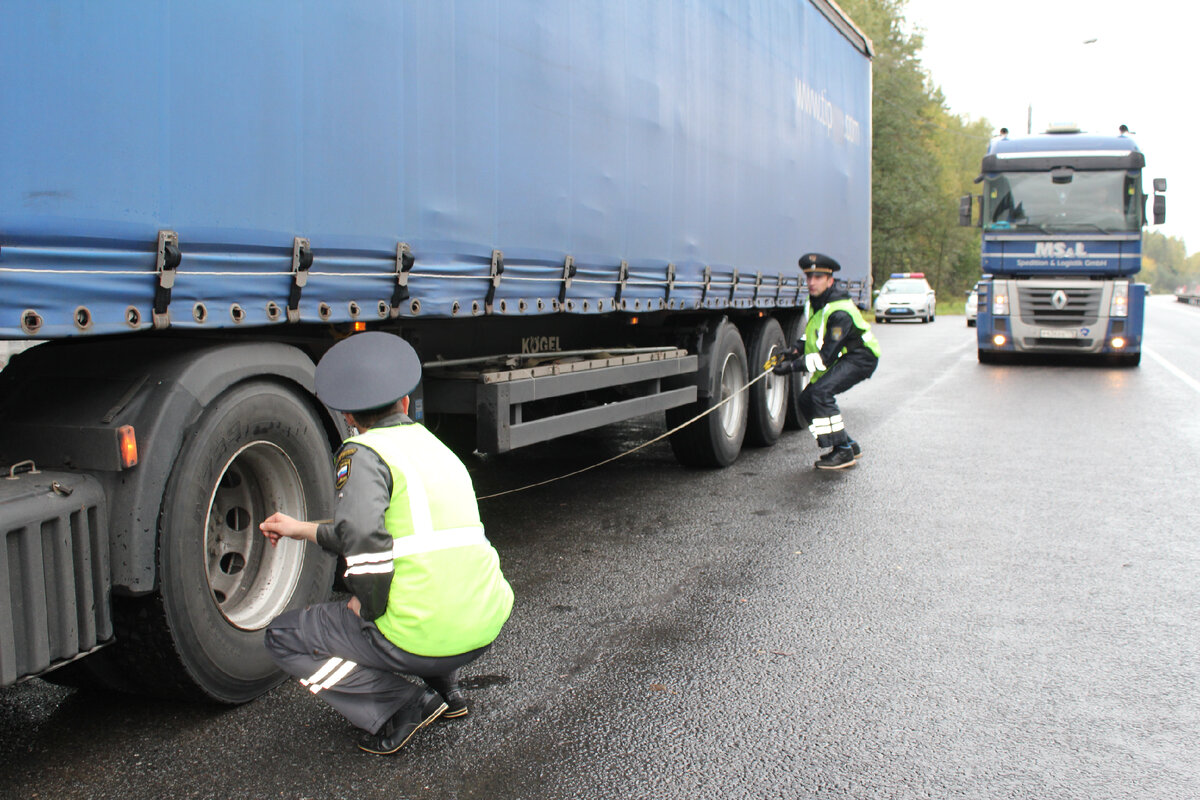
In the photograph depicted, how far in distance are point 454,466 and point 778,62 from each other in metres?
6.93

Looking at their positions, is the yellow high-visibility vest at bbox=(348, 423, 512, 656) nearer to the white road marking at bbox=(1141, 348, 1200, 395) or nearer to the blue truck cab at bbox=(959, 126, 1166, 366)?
the white road marking at bbox=(1141, 348, 1200, 395)

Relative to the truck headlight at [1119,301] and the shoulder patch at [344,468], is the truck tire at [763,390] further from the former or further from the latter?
the truck headlight at [1119,301]

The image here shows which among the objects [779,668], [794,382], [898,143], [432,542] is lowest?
[779,668]

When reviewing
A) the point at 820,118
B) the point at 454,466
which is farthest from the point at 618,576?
the point at 820,118

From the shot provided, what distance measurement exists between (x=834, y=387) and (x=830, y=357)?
0.26 m

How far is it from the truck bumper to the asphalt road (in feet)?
1.62

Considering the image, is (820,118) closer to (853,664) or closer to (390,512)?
(853,664)

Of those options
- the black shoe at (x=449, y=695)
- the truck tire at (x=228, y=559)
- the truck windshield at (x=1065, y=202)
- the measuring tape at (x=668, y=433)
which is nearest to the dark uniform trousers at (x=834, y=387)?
the measuring tape at (x=668, y=433)

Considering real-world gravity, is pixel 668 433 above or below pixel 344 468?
below

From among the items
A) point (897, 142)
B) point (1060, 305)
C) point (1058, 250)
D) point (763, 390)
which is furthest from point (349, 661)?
point (897, 142)

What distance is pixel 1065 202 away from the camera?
55.2 ft

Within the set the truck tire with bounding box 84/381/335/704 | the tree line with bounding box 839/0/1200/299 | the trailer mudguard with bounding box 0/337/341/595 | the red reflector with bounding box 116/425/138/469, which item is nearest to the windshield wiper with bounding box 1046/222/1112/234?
the truck tire with bounding box 84/381/335/704

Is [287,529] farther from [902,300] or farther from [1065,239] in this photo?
[902,300]

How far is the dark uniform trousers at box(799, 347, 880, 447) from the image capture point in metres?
8.42
